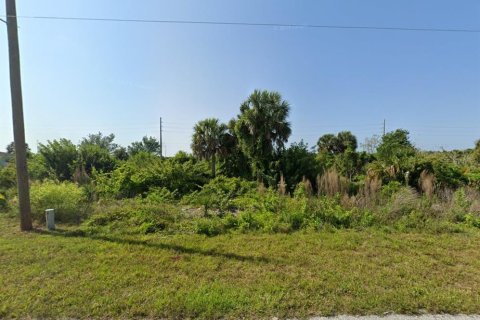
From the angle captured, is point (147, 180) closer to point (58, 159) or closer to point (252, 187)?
point (252, 187)

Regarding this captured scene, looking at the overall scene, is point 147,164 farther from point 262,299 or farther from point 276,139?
point 262,299

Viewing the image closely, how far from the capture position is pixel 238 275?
129 inches

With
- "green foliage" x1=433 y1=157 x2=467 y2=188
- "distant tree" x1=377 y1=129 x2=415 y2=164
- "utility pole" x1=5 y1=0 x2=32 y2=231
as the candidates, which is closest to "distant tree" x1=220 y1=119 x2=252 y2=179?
"distant tree" x1=377 y1=129 x2=415 y2=164

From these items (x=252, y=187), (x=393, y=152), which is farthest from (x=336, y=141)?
(x=252, y=187)

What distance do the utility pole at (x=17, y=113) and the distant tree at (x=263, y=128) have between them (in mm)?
8639

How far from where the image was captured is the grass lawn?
259 centimetres

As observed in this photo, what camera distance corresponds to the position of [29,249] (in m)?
4.21

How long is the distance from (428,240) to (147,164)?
10.8 metres

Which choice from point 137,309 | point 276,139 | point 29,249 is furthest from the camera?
point 276,139

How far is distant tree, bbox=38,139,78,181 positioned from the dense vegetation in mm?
48

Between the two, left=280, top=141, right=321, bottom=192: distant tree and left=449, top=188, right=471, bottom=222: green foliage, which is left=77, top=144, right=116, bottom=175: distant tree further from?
left=449, top=188, right=471, bottom=222: green foliage

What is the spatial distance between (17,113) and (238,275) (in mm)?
5860

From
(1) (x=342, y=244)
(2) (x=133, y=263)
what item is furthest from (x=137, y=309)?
(1) (x=342, y=244)

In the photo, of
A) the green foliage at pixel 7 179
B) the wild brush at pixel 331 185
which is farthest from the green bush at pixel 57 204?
the wild brush at pixel 331 185
